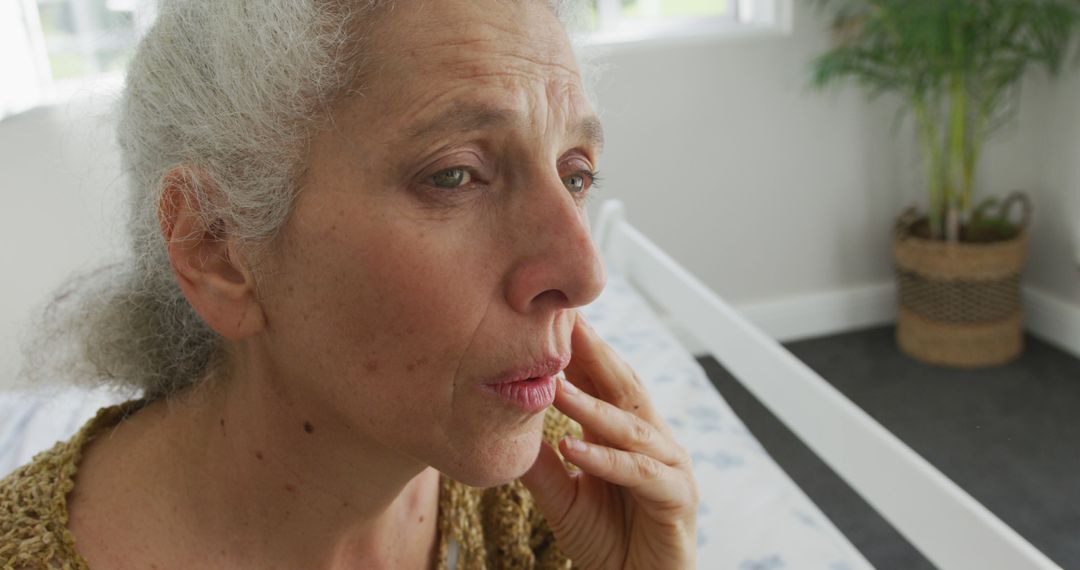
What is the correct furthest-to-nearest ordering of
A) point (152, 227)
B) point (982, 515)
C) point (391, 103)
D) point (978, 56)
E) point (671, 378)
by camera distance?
point (978, 56)
point (671, 378)
point (982, 515)
point (152, 227)
point (391, 103)

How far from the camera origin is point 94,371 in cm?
115

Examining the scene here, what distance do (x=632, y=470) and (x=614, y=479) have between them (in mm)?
23

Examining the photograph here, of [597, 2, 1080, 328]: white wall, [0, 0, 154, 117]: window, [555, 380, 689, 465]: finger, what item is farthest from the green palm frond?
[555, 380, 689, 465]: finger

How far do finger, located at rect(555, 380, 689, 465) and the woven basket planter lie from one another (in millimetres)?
2555

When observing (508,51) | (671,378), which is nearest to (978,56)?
(671,378)

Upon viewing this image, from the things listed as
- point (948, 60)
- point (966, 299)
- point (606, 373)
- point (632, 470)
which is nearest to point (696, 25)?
point (948, 60)

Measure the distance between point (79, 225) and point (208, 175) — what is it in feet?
6.99

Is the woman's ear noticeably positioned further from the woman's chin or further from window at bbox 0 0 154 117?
window at bbox 0 0 154 117

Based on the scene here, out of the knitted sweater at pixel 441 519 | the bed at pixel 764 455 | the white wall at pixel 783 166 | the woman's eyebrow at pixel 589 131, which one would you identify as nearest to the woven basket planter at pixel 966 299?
the white wall at pixel 783 166

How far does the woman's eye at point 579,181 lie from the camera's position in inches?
37.2

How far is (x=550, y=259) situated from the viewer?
81 cm

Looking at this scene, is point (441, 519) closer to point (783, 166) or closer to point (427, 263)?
point (427, 263)

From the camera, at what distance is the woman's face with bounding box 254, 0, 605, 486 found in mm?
805

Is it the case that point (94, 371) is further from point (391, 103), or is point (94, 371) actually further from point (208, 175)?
point (391, 103)
